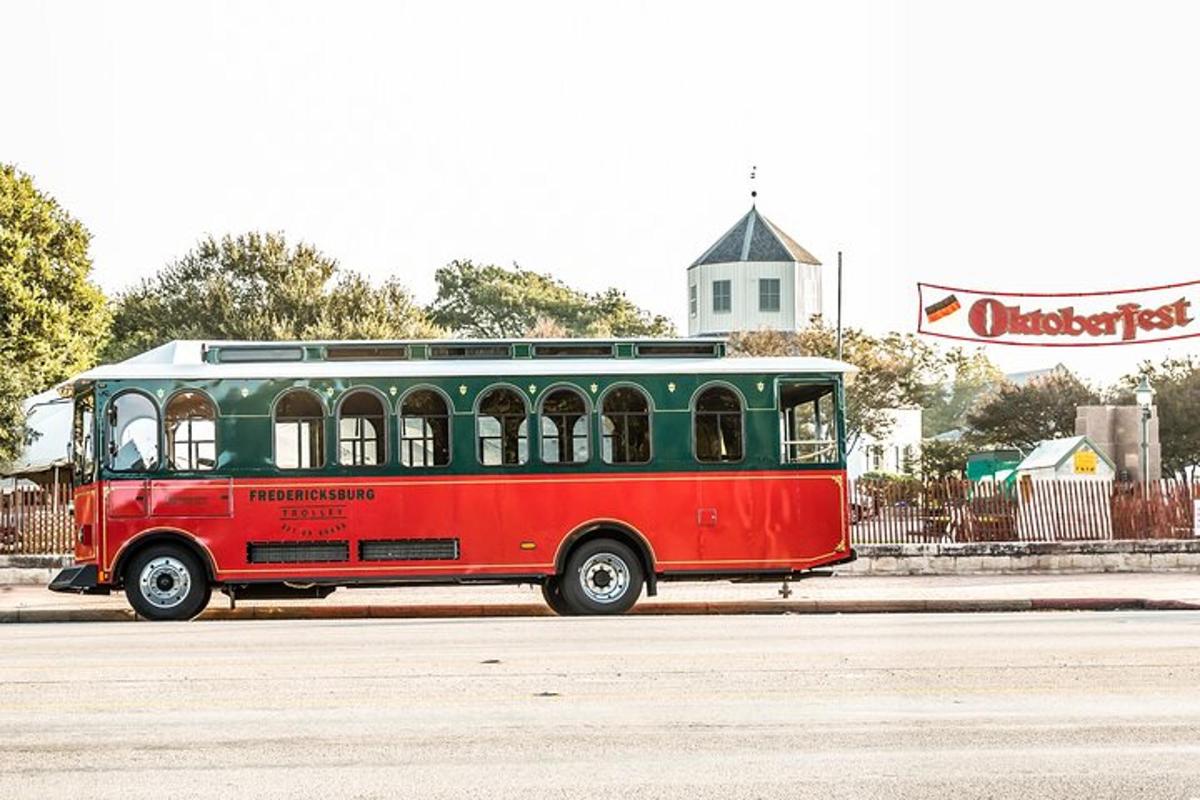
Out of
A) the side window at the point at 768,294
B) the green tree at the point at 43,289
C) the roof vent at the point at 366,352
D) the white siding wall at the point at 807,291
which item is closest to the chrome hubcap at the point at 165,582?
the roof vent at the point at 366,352

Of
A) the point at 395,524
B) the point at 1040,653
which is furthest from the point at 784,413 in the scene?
the point at 1040,653

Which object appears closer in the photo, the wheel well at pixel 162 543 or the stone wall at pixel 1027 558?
the wheel well at pixel 162 543

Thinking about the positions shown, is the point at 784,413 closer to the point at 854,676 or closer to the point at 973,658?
the point at 973,658

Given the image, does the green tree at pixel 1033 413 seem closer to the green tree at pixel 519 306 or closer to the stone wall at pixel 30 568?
the green tree at pixel 519 306

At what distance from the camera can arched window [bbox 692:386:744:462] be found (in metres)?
22.9

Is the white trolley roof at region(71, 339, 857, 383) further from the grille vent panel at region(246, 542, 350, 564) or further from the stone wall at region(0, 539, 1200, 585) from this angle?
the stone wall at region(0, 539, 1200, 585)

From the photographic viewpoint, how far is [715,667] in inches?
605

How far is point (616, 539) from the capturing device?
22.8 m

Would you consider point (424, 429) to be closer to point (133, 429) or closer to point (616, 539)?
point (616, 539)

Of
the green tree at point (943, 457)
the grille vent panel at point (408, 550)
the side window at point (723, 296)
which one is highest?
the side window at point (723, 296)

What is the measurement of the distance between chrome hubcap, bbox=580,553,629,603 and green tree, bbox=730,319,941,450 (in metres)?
58.6

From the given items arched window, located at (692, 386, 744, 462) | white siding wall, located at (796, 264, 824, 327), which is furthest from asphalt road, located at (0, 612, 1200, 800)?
white siding wall, located at (796, 264, 824, 327)

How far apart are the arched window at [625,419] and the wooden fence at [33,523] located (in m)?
11.1

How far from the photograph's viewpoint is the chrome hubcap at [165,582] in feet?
72.2
